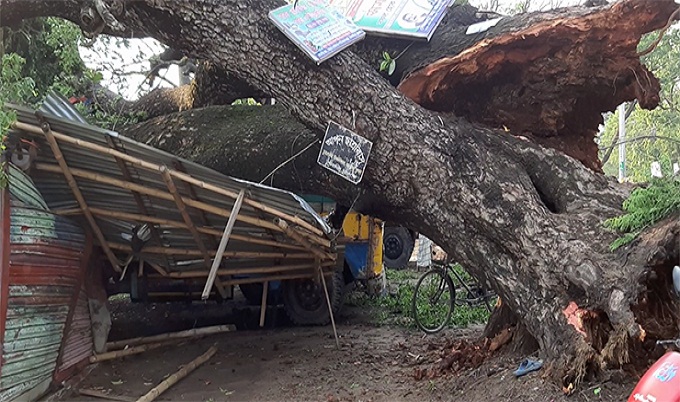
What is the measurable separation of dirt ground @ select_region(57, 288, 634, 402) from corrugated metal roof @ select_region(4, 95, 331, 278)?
1160 millimetres

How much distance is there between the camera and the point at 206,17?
13.3ft

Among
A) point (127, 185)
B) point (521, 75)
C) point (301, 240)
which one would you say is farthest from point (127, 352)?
point (521, 75)

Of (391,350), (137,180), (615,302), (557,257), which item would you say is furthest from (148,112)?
(615,302)

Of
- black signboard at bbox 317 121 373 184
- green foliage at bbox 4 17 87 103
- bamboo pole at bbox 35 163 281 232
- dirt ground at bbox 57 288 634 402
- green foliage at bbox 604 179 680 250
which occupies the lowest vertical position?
dirt ground at bbox 57 288 634 402

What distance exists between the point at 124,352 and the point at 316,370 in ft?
6.51

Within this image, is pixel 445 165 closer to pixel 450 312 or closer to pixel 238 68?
pixel 238 68

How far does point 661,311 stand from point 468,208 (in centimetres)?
134

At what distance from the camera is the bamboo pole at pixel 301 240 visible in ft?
14.2

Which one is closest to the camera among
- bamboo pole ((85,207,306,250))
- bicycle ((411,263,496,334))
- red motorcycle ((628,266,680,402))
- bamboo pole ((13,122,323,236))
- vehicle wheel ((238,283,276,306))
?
red motorcycle ((628,266,680,402))

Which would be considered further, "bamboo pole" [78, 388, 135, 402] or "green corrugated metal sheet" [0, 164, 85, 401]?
"bamboo pole" [78, 388, 135, 402]

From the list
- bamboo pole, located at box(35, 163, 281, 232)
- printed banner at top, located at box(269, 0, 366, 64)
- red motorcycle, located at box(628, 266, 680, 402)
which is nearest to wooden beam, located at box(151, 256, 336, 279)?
bamboo pole, located at box(35, 163, 281, 232)

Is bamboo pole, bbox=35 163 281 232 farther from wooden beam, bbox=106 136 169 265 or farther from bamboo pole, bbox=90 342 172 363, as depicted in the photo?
bamboo pole, bbox=90 342 172 363

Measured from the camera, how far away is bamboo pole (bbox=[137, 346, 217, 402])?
14.4 ft

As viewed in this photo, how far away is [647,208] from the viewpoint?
10.5 ft
